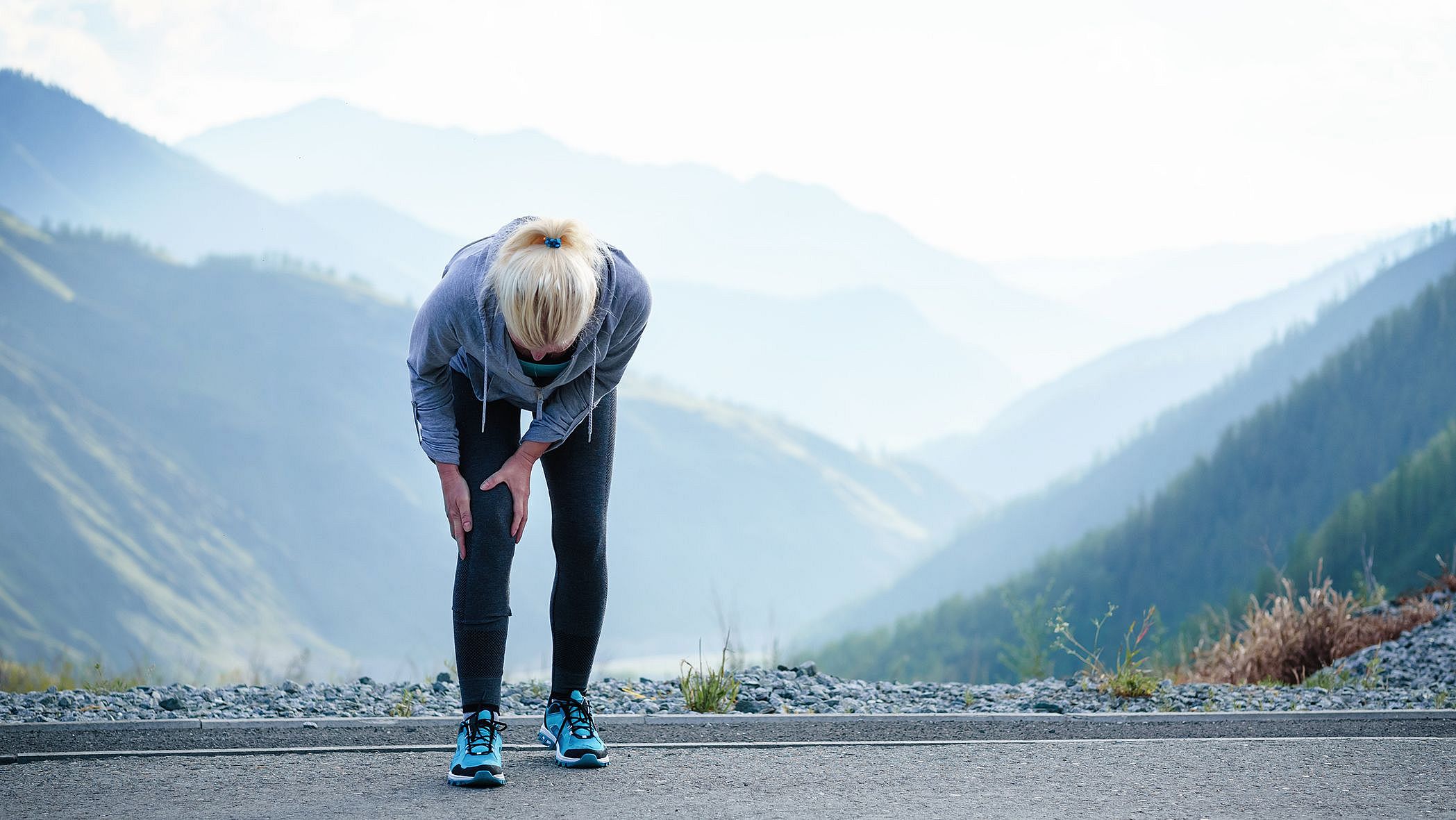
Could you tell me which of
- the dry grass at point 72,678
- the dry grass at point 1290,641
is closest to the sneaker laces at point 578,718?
the dry grass at point 72,678

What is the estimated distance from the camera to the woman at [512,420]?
129 inches

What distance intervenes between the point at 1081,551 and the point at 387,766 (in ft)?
207

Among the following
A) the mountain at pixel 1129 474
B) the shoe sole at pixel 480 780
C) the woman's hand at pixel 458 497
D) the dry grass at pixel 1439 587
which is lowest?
the shoe sole at pixel 480 780

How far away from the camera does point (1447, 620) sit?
25.1 ft

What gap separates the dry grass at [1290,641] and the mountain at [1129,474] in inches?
3102

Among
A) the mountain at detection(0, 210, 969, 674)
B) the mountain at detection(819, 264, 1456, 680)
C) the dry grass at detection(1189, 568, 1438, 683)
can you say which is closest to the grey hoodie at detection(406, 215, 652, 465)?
the dry grass at detection(1189, 568, 1438, 683)

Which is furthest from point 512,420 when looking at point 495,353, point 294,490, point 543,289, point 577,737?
point 294,490

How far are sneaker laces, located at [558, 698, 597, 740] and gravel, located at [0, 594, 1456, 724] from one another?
3.48 ft

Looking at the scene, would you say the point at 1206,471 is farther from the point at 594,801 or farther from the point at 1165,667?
the point at 594,801

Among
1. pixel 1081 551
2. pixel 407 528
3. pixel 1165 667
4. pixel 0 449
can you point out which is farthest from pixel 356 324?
pixel 1165 667

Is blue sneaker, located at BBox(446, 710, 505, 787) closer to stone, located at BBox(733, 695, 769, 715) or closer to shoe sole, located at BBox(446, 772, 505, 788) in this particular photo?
shoe sole, located at BBox(446, 772, 505, 788)

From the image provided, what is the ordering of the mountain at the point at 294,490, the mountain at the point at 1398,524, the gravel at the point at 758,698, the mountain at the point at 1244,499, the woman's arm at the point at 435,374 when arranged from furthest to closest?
1. the mountain at the point at 294,490
2. the mountain at the point at 1244,499
3. the mountain at the point at 1398,524
4. the gravel at the point at 758,698
5. the woman's arm at the point at 435,374

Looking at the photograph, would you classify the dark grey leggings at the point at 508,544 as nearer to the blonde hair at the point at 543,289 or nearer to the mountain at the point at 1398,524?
the blonde hair at the point at 543,289

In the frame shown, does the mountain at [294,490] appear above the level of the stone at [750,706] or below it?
above
